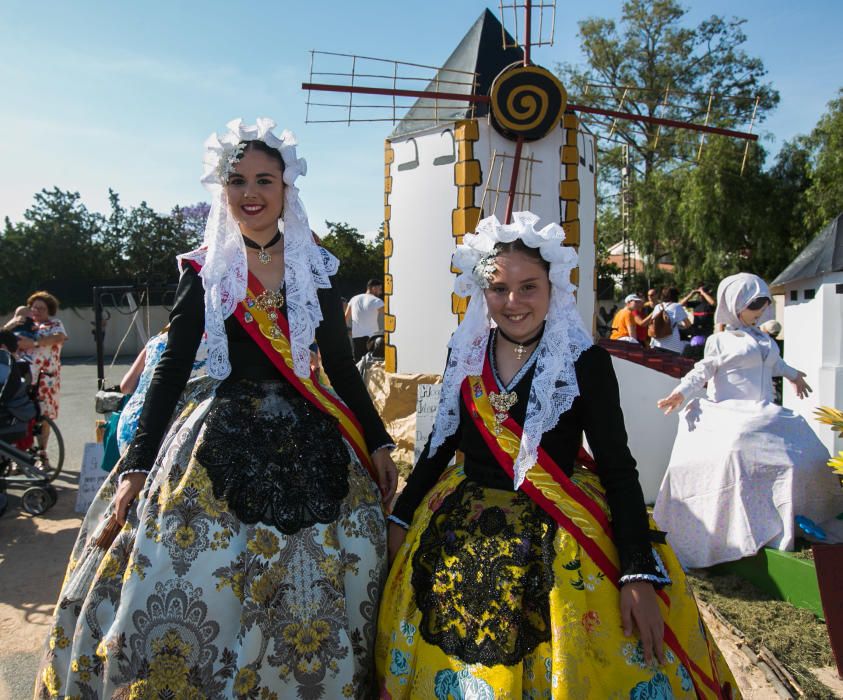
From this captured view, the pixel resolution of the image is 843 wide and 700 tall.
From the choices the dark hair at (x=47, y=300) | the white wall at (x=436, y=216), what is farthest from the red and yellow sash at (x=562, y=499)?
the dark hair at (x=47, y=300)

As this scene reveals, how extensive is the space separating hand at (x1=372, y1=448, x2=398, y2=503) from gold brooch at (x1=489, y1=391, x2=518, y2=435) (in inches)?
17.3

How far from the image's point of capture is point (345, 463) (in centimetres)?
204

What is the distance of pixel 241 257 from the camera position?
7.18 feet

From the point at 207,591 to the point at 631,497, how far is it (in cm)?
122

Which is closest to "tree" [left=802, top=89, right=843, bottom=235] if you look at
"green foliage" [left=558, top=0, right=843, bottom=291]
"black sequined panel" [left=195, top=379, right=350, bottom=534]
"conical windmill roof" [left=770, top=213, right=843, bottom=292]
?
"green foliage" [left=558, top=0, right=843, bottom=291]

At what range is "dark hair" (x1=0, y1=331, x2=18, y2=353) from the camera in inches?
228

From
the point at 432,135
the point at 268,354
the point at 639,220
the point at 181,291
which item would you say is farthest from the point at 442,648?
the point at 639,220

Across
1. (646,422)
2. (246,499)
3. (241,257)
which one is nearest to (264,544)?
(246,499)

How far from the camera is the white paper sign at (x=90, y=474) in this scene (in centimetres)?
445

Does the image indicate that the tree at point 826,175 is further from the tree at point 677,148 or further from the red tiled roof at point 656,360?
the red tiled roof at point 656,360

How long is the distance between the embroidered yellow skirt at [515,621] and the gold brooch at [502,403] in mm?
239

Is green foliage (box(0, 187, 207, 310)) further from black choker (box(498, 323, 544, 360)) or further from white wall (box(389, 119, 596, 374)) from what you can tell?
black choker (box(498, 323, 544, 360))

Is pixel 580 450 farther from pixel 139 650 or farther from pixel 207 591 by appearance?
pixel 139 650

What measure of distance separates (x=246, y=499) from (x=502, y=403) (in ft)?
2.76
